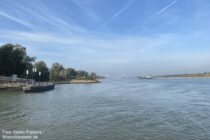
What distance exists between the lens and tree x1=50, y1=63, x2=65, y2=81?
165113mm

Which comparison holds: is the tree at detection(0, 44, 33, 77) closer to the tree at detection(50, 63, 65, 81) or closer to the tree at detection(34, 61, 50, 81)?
the tree at detection(34, 61, 50, 81)

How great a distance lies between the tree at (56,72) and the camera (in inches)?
6500

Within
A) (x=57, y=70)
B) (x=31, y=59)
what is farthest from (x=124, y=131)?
(x=57, y=70)

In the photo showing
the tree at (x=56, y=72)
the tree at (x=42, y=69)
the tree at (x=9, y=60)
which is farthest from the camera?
the tree at (x=56, y=72)

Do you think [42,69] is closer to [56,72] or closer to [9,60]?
[56,72]

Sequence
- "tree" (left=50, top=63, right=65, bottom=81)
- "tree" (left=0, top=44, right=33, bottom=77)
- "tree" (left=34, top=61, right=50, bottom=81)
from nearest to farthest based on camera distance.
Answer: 1. "tree" (left=0, top=44, right=33, bottom=77)
2. "tree" (left=34, top=61, right=50, bottom=81)
3. "tree" (left=50, top=63, right=65, bottom=81)

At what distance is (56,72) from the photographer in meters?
171

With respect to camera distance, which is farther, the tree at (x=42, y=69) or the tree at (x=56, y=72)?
the tree at (x=56, y=72)

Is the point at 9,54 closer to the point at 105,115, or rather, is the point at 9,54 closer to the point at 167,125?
the point at 105,115

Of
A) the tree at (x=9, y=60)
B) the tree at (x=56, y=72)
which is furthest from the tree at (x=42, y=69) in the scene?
the tree at (x=9, y=60)

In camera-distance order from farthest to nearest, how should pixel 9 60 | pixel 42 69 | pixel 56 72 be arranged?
pixel 56 72 < pixel 42 69 < pixel 9 60

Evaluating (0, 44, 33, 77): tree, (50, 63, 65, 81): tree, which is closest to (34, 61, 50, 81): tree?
(50, 63, 65, 81): tree

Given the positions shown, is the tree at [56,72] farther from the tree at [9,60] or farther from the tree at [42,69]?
the tree at [9,60]

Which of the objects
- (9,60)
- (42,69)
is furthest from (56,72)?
(9,60)
